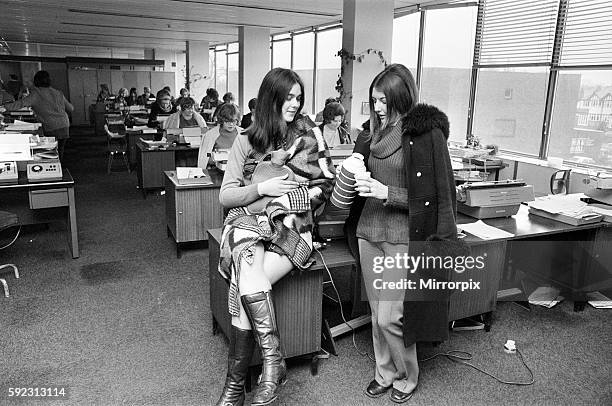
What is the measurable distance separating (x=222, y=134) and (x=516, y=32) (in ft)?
12.9

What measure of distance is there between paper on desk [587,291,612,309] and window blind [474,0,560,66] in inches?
125

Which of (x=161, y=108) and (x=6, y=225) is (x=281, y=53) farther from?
(x=6, y=225)

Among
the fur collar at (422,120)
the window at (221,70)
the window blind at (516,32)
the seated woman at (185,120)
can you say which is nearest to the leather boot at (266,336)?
the fur collar at (422,120)

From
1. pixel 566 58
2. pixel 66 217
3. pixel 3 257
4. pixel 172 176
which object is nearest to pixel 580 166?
pixel 566 58

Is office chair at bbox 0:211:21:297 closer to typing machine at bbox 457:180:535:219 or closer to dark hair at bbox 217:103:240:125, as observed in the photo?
dark hair at bbox 217:103:240:125

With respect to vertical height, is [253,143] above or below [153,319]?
above

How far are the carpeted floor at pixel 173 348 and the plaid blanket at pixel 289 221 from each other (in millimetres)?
670

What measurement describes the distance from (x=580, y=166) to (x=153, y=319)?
4783 millimetres

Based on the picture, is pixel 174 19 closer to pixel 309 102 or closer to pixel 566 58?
pixel 309 102

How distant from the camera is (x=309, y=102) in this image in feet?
36.6

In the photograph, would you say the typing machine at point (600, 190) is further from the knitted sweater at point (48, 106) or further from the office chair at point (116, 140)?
the office chair at point (116, 140)

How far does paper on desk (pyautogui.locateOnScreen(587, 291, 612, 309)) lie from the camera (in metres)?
3.69

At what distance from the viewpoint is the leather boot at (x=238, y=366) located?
7.54 feet

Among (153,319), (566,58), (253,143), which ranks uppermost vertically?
(566,58)
